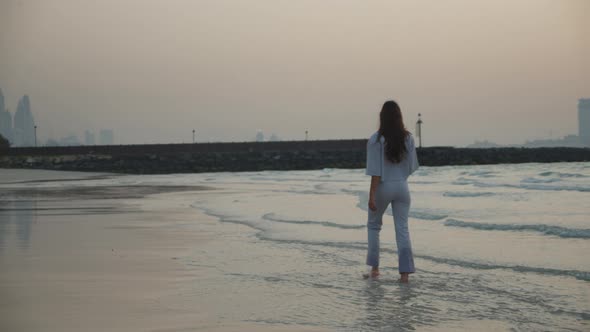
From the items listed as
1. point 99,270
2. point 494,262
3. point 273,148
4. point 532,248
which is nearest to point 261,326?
point 99,270

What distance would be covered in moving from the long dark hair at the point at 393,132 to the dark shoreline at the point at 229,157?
52.8 meters

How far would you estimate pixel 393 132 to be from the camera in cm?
645

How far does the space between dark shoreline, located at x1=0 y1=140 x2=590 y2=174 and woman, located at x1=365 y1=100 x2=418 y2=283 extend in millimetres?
52663

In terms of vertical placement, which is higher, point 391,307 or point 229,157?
point 229,157

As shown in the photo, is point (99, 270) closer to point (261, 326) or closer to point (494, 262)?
point (261, 326)

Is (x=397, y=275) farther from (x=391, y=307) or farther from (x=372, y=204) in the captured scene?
(x=391, y=307)

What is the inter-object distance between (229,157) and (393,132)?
63949mm

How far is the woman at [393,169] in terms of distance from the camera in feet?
21.1

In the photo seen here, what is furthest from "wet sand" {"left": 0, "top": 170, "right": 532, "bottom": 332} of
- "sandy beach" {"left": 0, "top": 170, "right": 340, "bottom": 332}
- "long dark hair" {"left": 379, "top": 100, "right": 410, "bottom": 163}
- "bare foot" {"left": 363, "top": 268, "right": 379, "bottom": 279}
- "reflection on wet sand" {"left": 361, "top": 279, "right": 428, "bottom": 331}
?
"long dark hair" {"left": 379, "top": 100, "right": 410, "bottom": 163}

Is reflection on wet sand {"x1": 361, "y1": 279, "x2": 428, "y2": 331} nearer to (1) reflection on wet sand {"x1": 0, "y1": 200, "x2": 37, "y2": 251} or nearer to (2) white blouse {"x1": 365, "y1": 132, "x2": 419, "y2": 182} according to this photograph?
(2) white blouse {"x1": 365, "y1": 132, "x2": 419, "y2": 182}

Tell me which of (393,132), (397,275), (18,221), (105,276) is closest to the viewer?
(393,132)

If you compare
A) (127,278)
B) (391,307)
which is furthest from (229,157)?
(391,307)

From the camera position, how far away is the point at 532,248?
27.0 ft

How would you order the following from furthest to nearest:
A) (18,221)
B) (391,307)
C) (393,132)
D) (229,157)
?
(229,157) → (18,221) → (393,132) → (391,307)
